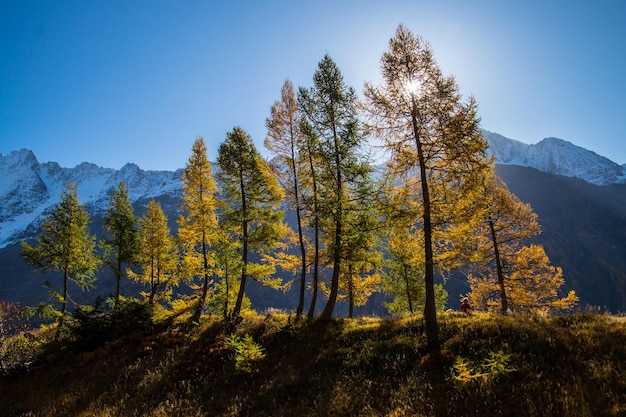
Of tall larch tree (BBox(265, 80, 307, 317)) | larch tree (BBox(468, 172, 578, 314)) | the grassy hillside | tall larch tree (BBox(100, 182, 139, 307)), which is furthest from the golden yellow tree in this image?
tall larch tree (BBox(100, 182, 139, 307))

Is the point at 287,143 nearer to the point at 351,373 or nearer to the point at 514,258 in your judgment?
the point at 351,373

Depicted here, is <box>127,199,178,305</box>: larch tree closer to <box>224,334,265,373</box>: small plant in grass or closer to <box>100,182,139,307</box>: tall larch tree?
<box>100,182,139,307</box>: tall larch tree

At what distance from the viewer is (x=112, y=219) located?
1016 inches

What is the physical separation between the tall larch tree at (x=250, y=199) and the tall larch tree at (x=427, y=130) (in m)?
8.00

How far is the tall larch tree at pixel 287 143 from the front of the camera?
17688mm

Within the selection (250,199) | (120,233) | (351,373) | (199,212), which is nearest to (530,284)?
(351,373)

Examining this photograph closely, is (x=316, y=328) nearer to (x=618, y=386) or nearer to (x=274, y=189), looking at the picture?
(x=274, y=189)

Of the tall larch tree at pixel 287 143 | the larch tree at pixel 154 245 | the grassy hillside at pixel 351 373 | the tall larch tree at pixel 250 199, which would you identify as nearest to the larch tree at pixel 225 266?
the tall larch tree at pixel 250 199

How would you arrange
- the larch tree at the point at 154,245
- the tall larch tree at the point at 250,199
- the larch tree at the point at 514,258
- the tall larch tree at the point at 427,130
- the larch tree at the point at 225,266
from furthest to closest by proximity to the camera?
the larch tree at the point at 154,245 → the larch tree at the point at 514,258 → the tall larch tree at the point at 250,199 → the larch tree at the point at 225,266 → the tall larch tree at the point at 427,130

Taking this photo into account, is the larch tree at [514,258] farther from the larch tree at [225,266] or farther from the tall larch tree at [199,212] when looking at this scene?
the tall larch tree at [199,212]

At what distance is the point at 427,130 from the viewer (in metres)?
11.6

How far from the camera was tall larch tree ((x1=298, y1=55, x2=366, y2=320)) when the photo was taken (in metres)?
15.7

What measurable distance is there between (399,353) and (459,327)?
94.2 inches

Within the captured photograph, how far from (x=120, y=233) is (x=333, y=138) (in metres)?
20.2
